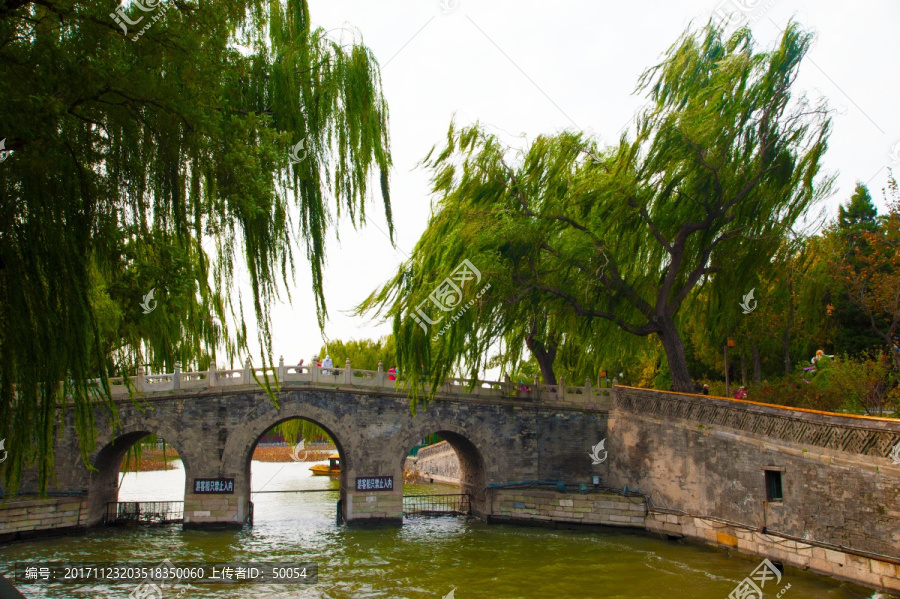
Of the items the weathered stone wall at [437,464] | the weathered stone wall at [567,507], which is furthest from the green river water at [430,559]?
the weathered stone wall at [437,464]

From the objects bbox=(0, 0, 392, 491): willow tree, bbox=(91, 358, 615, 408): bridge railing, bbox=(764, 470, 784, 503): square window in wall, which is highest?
bbox=(0, 0, 392, 491): willow tree

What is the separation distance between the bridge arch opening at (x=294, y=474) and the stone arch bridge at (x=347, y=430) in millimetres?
696

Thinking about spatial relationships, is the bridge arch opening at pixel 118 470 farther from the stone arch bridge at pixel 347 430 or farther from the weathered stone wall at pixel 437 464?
the weathered stone wall at pixel 437 464

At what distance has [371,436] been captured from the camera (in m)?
22.4

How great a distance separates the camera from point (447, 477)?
36.0 metres

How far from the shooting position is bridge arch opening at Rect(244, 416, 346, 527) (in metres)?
23.7

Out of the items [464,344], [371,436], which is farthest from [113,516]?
[464,344]

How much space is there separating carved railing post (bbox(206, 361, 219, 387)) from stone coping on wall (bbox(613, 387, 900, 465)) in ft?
43.3

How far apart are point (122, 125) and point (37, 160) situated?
0.95 meters

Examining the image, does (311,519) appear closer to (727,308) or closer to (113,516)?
(113,516)

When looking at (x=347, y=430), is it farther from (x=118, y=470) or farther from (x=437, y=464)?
(x=437, y=464)

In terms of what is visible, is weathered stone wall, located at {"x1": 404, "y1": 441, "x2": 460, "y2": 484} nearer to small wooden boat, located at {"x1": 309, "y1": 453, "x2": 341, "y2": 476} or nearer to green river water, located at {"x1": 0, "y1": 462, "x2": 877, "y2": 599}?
small wooden boat, located at {"x1": 309, "y1": 453, "x2": 341, "y2": 476}

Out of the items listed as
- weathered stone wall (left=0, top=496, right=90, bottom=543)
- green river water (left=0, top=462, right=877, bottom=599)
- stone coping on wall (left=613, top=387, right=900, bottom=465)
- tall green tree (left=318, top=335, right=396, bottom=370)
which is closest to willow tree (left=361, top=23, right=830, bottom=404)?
stone coping on wall (left=613, top=387, right=900, bottom=465)

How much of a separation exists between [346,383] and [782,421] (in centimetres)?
1293
